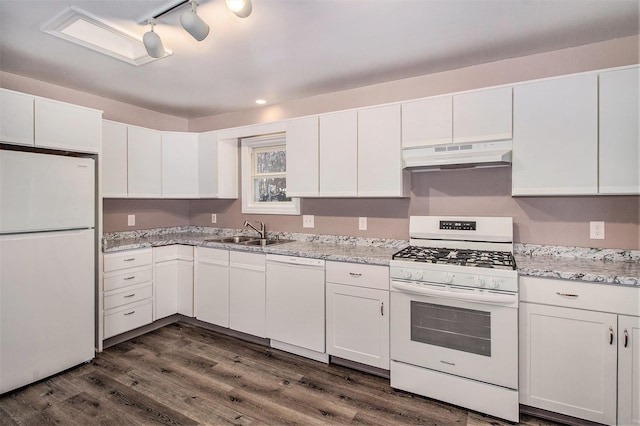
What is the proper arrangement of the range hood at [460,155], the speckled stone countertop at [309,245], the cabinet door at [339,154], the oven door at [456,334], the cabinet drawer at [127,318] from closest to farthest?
the oven door at [456,334], the range hood at [460,155], the speckled stone countertop at [309,245], the cabinet door at [339,154], the cabinet drawer at [127,318]

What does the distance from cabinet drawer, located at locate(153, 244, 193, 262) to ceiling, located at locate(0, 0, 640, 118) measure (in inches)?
64.2

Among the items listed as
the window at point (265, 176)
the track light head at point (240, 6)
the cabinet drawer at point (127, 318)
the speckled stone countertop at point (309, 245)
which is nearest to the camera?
the track light head at point (240, 6)

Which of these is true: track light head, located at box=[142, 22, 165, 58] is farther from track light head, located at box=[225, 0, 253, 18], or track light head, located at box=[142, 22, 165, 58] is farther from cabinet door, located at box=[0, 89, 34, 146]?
cabinet door, located at box=[0, 89, 34, 146]

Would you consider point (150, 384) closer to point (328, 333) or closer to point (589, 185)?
point (328, 333)

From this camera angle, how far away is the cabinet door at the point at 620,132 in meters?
1.95

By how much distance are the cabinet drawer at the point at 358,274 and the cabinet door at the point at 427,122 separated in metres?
1.02

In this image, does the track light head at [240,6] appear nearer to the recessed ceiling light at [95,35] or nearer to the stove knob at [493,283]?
the recessed ceiling light at [95,35]

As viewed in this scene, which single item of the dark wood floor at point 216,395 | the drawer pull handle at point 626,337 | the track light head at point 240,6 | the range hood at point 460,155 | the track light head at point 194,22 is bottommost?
the dark wood floor at point 216,395

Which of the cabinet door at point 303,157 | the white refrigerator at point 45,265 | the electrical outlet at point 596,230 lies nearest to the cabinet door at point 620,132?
the electrical outlet at point 596,230

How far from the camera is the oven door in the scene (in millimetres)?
1973

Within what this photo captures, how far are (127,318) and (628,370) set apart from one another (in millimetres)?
3766

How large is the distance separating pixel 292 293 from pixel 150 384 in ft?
4.05

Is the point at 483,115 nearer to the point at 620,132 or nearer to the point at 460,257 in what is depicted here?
the point at 620,132

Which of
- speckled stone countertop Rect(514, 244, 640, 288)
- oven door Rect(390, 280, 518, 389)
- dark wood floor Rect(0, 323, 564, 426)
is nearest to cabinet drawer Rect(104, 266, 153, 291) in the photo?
dark wood floor Rect(0, 323, 564, 426)
